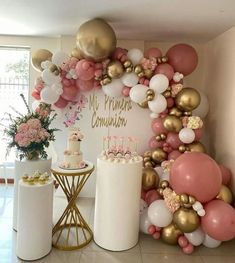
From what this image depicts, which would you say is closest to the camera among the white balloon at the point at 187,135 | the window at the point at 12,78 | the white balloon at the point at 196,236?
the white balloon at the point at 196,236

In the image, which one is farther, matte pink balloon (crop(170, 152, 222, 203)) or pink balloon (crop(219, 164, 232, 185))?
pink balloon (crop(219, 164, 232, 185))

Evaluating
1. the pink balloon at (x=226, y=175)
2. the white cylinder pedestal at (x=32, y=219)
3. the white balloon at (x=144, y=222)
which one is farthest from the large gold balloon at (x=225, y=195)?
the white cylinder pedestal at (x=32, y=219)

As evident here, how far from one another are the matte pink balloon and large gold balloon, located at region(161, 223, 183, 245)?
378mm

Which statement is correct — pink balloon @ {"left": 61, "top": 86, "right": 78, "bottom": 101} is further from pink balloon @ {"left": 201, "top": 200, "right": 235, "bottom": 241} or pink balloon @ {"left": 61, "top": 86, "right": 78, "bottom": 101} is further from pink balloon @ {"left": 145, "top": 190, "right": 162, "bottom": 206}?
pink balloon @ {"left": 201, "top": 200, "right": 235, "bottom": 241}

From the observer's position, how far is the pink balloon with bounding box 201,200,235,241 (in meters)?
2.24

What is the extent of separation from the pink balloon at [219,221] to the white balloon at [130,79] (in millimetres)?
1507

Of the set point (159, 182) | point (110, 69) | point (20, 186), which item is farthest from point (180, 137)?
point (20, 186)

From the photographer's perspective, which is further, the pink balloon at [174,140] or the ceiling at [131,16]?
the pink balloon at [174,140]

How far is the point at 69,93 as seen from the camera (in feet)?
10.8

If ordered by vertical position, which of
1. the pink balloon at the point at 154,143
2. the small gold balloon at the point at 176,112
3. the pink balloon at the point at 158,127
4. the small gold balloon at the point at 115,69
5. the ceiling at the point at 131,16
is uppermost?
the ceiling at the point at 131,16

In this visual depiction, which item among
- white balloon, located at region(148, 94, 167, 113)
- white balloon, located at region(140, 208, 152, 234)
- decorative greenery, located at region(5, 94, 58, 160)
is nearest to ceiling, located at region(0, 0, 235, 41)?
white balloon, located at region(148, 94, 167, 113)

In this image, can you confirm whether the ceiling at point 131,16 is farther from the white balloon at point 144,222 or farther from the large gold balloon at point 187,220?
the white balloon at point 144,222

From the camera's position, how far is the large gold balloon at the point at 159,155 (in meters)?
3.14

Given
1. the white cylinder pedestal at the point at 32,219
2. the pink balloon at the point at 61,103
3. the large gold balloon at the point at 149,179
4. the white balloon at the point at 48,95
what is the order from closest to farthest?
the white cylinder pedestal at the point at 32,219
the large gold balloon at the point at 149,179
the white balloon at the point at 48,95
the pink balloon at the point at 61,103
